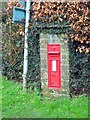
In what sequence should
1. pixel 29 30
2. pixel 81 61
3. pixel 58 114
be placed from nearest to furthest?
pixel 58 114 → pixel 81 61 → pixel 29 30

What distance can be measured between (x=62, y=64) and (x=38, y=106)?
98cm

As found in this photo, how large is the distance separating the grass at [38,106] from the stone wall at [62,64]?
0.57 feet

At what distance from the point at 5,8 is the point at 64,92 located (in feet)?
8.97

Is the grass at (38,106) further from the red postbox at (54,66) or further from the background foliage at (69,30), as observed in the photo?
the background foliage at (69,30)

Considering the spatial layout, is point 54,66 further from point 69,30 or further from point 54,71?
point 69,30

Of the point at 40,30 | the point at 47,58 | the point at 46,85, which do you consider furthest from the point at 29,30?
the point at 46,85

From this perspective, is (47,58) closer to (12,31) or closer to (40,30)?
(40,30)

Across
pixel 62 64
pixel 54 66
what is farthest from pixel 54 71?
pixel 62 64

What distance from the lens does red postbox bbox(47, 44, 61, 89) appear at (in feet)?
21.9

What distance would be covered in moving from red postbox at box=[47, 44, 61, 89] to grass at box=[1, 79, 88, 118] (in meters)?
0.33

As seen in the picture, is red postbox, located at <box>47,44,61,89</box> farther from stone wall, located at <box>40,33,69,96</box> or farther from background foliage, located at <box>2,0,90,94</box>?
background foliage, located at <box>2,0,90,94</box>

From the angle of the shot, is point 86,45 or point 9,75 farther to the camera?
point 9,75

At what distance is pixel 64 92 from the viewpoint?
6.69 m

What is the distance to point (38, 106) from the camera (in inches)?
246
